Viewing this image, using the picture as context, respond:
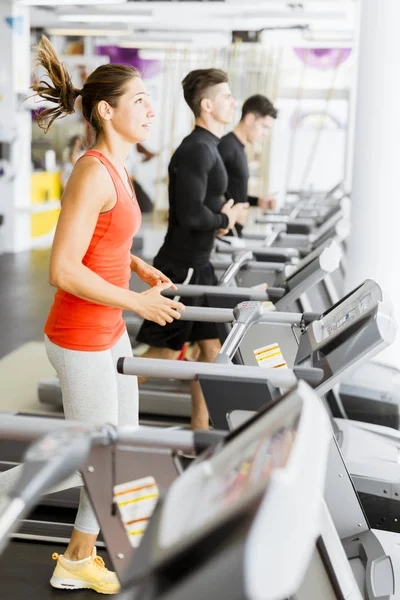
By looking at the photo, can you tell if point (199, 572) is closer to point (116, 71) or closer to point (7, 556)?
point (116, 71)

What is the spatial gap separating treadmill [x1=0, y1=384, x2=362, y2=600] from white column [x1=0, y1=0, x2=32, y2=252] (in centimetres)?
930

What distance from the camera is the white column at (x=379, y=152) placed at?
4.25m

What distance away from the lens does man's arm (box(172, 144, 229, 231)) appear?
3.62 meters

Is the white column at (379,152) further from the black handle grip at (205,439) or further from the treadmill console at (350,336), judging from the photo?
the black handle grip at (205,439)

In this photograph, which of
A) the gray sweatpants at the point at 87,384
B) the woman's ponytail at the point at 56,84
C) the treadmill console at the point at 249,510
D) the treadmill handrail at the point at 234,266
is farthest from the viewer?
the treadmill handrail at the point at 234,266

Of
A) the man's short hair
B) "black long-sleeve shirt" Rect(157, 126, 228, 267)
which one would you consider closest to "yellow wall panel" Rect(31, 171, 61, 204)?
the man's short hair

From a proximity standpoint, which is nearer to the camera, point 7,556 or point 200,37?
point 7,556

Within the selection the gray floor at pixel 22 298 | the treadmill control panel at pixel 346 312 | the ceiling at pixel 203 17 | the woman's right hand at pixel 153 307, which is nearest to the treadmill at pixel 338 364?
the treadmill control panel at pixel 346 312

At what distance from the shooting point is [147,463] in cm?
144

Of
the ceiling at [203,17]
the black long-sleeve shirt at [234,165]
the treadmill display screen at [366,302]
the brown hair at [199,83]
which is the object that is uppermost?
the ceiling at [203,17]

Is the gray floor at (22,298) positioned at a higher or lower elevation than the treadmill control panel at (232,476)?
lower

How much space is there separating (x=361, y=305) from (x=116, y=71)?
36.4 inches

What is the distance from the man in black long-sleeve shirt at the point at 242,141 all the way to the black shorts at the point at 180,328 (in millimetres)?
905

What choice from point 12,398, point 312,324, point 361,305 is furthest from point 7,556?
point 12,398
